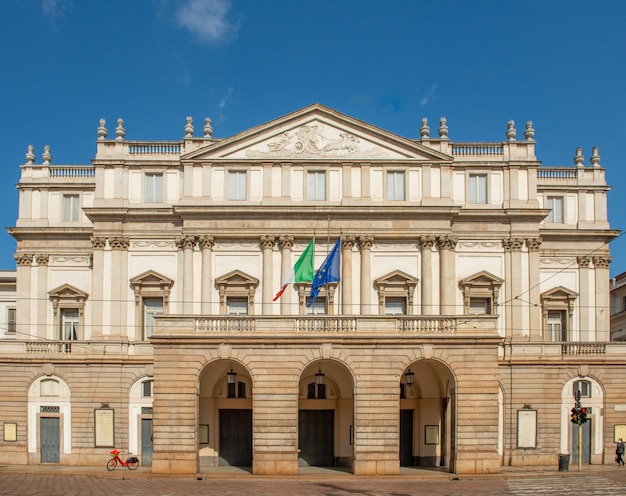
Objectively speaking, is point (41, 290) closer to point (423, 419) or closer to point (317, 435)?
point (317, 435)

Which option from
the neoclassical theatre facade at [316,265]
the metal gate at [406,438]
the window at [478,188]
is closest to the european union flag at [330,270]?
the neoclassical theatre facade at [316,265]

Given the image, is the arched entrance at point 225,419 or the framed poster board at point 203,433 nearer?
the arched entrance at point 225,419

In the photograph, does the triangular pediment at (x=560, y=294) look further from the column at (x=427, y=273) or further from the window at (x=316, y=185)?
the window at (x=316, y=185)

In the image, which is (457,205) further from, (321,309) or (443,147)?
(321,309)

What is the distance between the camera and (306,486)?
3228 centimetres

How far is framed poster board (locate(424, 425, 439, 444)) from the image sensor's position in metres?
41.8

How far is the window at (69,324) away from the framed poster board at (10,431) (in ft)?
17.9

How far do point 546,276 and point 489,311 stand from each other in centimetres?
433

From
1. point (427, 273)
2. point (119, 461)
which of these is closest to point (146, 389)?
point (119, 461)

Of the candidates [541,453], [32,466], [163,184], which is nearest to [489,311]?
[541,453]

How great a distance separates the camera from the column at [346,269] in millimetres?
44531

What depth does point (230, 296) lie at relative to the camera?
45.0 meters

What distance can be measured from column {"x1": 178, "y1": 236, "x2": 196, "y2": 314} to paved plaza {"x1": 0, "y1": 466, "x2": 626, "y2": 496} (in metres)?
9.47

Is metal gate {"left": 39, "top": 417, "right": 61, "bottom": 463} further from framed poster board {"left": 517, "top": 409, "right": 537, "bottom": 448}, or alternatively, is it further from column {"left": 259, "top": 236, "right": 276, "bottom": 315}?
framed poster board {"left": 517, "top": 409, "right": 537, "bottom": 448}
